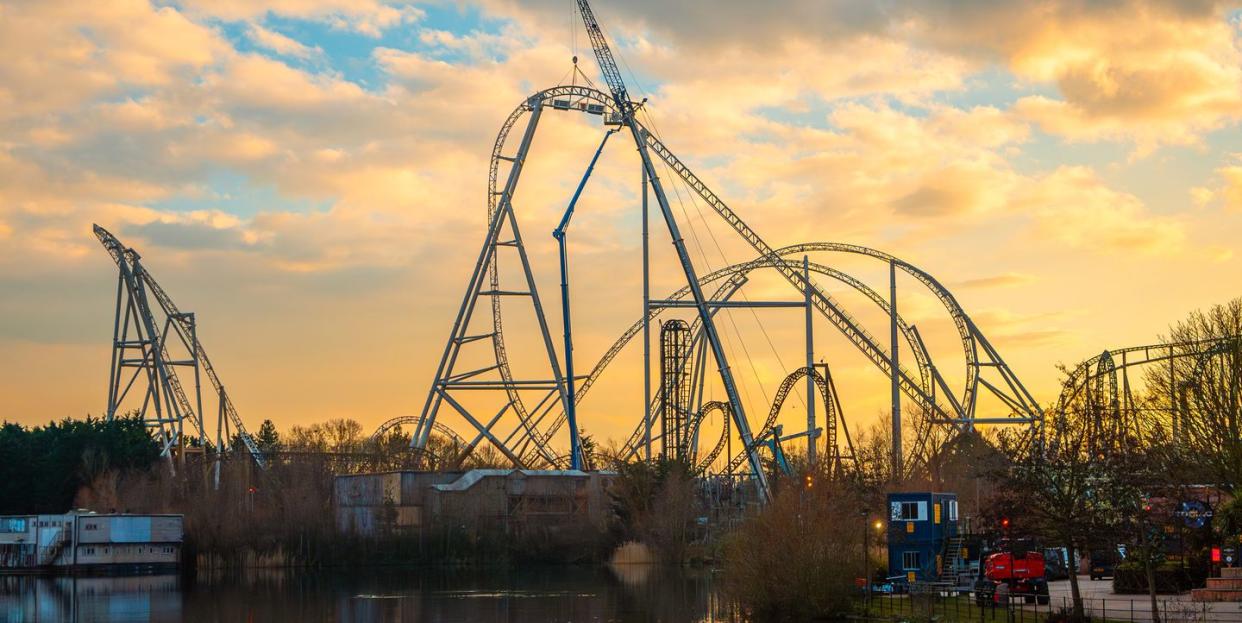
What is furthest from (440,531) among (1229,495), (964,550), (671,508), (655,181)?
(1229,495)

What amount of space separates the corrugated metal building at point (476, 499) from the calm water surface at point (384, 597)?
3308 millimetres

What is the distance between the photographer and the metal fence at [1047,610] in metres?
22.8

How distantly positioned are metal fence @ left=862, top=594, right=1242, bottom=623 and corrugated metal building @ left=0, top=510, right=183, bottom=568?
3468cm

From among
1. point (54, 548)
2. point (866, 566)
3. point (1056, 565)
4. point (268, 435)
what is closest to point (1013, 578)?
point (866, 566)

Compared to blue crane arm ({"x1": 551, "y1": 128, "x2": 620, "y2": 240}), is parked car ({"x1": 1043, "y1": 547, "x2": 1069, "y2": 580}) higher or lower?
lower

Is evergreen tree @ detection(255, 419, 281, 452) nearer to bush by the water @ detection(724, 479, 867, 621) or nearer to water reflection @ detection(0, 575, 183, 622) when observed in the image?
water reflection @ detection(0, 575, 183, 622)

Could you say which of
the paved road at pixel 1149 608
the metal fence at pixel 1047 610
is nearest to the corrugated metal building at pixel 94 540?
the metal fence at pixel 1047 610

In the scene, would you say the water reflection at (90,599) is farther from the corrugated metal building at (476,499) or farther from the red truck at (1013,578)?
the red truck at (1013,578)

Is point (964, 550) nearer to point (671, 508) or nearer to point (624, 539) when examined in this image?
point (671, 508)

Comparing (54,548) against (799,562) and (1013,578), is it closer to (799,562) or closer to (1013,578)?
(799,562)

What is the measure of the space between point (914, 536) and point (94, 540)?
117 ft

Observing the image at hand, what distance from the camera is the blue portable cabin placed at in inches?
1262

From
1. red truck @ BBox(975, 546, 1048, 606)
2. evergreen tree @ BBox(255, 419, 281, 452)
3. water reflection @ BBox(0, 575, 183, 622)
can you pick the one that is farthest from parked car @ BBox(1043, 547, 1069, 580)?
evergreen tree @ BBox(255, 419, 281, 452)

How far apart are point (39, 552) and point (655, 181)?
92.0 ft
